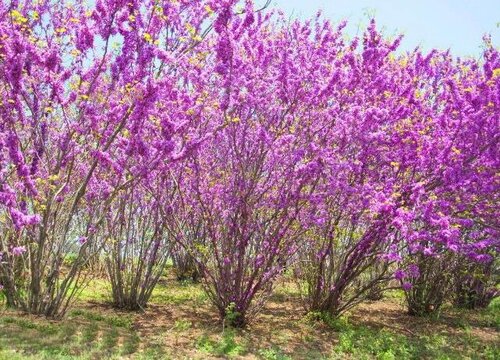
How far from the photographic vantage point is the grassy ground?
6207 millimetres

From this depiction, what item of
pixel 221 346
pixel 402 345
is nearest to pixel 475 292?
pixel 402 345

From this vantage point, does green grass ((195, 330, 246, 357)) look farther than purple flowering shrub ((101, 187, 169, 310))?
No

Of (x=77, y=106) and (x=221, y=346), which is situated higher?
(x=77, y=106)

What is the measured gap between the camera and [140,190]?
8953 mm

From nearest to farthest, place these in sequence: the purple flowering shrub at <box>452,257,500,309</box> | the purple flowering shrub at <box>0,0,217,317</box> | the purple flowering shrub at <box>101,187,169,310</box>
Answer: the purple flowering shrub at <box>0,0,217,317</box>
the purple flowering shrub at <box>101,187,169,310</box>
the purple flowering shrub at <box>452,257,500,309</box>

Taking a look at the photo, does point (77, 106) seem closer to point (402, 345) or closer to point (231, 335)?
point (231, 335)

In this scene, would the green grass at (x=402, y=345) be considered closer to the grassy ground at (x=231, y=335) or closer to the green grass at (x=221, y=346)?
the grassy ground at (x=231, y=335)

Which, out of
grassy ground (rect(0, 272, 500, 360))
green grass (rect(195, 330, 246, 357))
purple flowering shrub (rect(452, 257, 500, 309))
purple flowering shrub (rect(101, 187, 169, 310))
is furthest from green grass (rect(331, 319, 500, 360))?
purple flowering shrub (rect(101, 187, 169, 310))

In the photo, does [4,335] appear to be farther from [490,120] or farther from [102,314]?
[490,120]

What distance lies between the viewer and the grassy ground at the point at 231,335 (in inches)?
244

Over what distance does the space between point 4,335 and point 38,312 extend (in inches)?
44.7

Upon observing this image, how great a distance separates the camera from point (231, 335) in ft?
23.2

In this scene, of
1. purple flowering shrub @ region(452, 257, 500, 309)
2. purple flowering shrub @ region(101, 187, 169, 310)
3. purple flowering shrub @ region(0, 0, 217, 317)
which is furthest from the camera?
purple flowering shrub @ region(452, 257, 500, 309)

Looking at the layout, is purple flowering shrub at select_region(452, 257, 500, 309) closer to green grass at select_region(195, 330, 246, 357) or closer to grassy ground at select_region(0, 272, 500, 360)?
grassy ground at select_region(0, 272, 500, 360)
